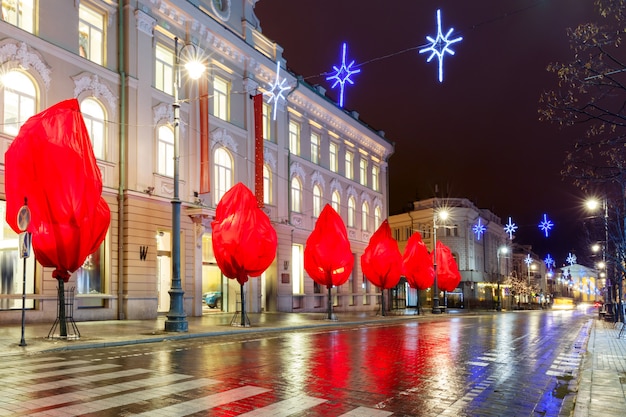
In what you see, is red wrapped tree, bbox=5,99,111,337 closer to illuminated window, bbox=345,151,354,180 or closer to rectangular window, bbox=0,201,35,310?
rectangular window, bbox=0,201,35,310

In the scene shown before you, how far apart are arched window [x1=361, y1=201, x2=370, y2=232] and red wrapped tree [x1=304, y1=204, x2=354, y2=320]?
2019cm

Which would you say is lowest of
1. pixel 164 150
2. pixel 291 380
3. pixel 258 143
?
pixel 291 380

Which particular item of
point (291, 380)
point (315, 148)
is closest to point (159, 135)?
point (315, 148)

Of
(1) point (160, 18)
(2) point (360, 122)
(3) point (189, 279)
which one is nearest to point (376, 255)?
(3) point (189, 279)

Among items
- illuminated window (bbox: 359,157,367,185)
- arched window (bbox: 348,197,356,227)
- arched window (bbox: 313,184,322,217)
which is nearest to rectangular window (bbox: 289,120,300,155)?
arched window (bbox: 313,184,322,217)

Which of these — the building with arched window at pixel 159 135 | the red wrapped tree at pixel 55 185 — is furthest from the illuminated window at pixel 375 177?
the red wrapped tree at pixel 55 185

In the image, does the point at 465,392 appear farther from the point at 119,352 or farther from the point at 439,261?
the point at 439,261

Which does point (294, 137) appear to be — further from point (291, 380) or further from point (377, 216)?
point (291, 380)

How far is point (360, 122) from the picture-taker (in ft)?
157

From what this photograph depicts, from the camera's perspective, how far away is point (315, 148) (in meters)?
41.4

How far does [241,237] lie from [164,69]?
10.5 meters

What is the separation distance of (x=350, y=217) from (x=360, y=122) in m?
7.88

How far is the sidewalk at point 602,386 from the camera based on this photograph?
23.4ft

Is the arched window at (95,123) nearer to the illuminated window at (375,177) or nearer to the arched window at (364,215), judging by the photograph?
the arched window at (364,215)
